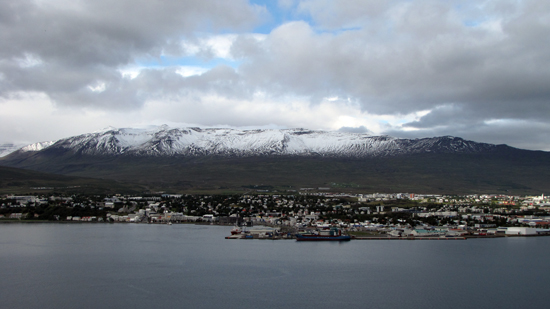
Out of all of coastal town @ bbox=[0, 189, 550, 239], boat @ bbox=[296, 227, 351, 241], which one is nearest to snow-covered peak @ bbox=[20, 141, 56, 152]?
coastal town @ bbox=[0, 189, 550, 239]

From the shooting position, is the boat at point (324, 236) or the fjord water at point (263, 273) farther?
the boat at point (324, 236)

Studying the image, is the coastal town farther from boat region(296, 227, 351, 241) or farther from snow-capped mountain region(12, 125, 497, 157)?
snow-capped mountain region(12, 125, 497, 157)

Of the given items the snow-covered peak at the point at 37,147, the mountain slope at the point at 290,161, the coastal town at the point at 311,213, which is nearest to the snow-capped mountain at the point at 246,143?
the snow-covered peak at the point at 37,147

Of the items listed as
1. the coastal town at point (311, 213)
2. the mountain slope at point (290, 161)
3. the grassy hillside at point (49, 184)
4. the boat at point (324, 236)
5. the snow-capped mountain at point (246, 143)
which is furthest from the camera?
the snow-capped mountain at point (246, 143)

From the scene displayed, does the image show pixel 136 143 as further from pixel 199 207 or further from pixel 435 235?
pixel 435 235

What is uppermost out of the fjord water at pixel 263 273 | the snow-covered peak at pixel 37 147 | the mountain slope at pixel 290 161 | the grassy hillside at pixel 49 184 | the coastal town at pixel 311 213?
the snow-covered peak at pixel 37 147

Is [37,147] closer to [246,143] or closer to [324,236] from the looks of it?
[246,143]

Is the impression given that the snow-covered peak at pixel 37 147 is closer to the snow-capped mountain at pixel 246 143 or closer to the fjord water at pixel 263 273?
the snow-capped mountain at pixel 246 143
